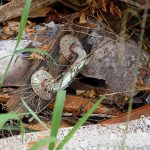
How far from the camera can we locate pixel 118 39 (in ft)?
9.87

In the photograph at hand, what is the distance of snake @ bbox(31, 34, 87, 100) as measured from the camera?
2740 millimetres

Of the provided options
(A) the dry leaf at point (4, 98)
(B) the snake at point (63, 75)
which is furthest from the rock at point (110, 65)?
(A) the dry leaf at point (4, 98)

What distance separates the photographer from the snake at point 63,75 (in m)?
2.74

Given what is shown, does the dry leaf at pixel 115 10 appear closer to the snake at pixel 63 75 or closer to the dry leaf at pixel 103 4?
the dry leaf at pixel 103 4

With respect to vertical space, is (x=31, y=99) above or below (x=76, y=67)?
below

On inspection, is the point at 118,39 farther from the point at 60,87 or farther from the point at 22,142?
the point at 22,142

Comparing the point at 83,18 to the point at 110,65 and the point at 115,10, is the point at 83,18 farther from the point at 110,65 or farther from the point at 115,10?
the point at 110,65

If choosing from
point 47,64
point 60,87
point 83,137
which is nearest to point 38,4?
point 47,64

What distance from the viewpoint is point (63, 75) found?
2822mm

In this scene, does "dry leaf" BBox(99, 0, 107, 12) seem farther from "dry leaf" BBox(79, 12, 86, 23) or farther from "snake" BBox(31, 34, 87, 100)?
"snake" BBox(31, 34, 87, 100)

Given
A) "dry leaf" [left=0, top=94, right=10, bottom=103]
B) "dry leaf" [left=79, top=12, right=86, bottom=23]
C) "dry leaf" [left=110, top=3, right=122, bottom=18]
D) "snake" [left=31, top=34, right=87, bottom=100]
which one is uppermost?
"dry leaf" [left=110, top=3, right=122, bottom=18]

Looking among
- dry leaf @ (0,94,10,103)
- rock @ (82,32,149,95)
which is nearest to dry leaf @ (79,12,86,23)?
rock @ (82,32,149,95)

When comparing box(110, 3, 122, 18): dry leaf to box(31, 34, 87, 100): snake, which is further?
box(110, 3, 122, 18): dry leaf

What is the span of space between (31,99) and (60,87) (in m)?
0.21
